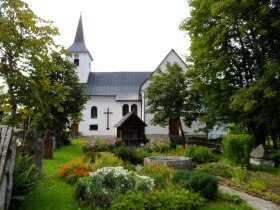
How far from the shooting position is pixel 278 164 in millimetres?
13609

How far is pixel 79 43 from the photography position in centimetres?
4603

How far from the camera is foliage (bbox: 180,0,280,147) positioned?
14555 mm

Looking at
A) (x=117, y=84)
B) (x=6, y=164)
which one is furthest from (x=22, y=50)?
(x=117, y=84)

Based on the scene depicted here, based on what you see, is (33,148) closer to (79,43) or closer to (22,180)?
(22,180)

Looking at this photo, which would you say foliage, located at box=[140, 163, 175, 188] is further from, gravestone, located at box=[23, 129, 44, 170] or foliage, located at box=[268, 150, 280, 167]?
foliage, located at box=[268, 150, 280, 167]

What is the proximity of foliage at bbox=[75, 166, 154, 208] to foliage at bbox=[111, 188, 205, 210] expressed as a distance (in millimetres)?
343

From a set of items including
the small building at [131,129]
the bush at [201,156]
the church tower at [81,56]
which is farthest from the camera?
the church tower at [81,56]

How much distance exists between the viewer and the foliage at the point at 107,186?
669cm

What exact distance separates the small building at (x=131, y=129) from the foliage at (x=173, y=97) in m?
2.45

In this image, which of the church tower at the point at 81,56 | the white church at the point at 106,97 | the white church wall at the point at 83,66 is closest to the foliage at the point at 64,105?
the white church at the point at 106,97

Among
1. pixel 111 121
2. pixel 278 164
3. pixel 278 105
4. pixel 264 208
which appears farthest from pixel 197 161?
pixel 111 121

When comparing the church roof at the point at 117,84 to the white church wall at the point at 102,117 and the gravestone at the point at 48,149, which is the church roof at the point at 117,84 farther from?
the gravestone at the point at 48,149

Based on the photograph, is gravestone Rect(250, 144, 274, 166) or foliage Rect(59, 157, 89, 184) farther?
gravestone Rect(250, 144, 274, 166)

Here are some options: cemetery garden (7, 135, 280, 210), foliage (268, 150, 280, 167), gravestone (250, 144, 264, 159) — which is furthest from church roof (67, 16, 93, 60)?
cemetery garden (7, 135, 280, 210)
